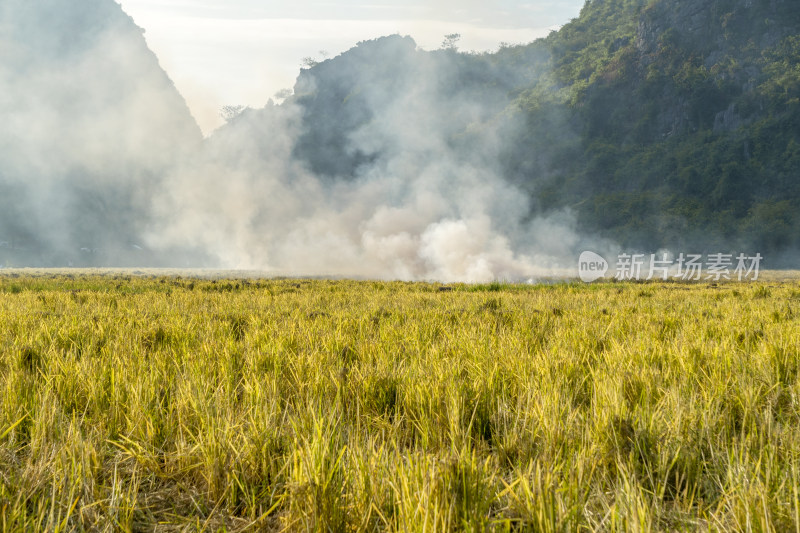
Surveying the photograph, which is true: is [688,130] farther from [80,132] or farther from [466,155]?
[80,132]

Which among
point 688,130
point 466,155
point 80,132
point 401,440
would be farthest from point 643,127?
point 80,132

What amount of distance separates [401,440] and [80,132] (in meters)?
163

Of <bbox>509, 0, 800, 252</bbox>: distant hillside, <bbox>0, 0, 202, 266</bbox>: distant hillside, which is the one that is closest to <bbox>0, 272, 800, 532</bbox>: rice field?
<bbox>509, 0, 800, 252</bbox>: distant hillside

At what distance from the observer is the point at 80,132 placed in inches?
5295

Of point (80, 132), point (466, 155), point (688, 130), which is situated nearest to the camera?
point (688, 130)

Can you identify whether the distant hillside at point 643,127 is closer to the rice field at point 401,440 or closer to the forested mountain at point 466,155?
the forested mountain at point 466,155

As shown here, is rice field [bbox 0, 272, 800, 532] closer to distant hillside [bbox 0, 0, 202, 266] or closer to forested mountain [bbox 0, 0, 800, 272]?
forested mountain [bbox 0, 0, 800, 272]

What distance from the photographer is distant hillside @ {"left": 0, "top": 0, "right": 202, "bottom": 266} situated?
111m

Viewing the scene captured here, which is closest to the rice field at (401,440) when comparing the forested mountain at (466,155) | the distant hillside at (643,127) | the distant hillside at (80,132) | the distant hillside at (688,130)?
the forested mountain at (466,155)

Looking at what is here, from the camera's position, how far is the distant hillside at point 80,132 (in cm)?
11100

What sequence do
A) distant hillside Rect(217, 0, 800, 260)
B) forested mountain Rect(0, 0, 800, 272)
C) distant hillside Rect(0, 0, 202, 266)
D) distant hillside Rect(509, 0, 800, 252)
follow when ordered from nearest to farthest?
distant hillside Rect(509, 0, 800, 252), distant hillside Rect(217, 0, 800, 260), forested mountain Rect(0, 0, 800, 272), distant hillside Rect(0, 0, 202, 266)

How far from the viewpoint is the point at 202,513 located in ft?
6.06

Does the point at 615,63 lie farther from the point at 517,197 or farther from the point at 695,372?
the point at 695,372

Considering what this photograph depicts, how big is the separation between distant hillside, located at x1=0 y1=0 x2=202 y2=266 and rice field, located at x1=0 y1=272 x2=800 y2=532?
122619mm
